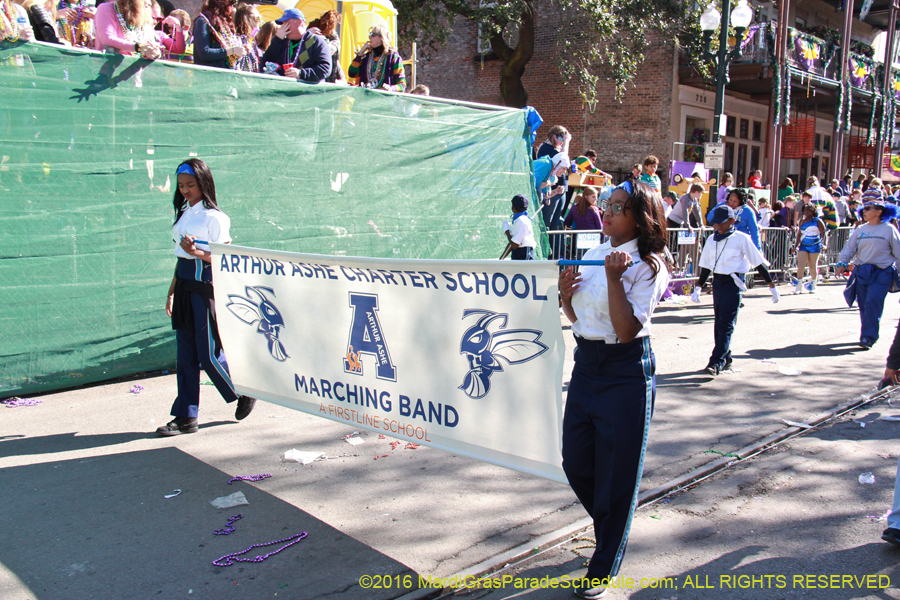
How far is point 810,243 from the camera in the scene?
15.0 m

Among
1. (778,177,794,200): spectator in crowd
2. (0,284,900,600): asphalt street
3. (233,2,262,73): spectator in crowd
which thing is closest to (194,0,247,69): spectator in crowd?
(233,2,262,73): spectator in crowd

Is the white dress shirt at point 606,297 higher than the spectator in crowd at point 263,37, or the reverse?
the spectator in crowd at point 263,37

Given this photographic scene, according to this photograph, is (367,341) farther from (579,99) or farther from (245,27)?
(579,99)

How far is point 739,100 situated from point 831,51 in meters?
3.27

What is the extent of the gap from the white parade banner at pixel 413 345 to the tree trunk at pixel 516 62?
19.1m

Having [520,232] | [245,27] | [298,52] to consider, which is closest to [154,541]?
[298,52]

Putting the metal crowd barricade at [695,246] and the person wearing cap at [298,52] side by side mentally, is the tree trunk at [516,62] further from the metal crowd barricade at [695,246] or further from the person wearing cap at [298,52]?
the person wearing cap at [298,52]

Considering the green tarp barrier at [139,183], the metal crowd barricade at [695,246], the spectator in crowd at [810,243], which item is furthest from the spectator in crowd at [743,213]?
the spectator in crowd at [810,243]

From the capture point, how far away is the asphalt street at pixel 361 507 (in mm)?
3541

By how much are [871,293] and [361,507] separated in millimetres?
8016

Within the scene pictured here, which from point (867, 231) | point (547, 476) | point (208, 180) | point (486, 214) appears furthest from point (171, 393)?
point (867, 231)

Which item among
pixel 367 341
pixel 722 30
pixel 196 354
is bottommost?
pixel 196 354

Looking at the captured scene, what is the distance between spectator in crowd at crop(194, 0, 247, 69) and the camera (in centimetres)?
761

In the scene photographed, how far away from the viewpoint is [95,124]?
646 centimetres
